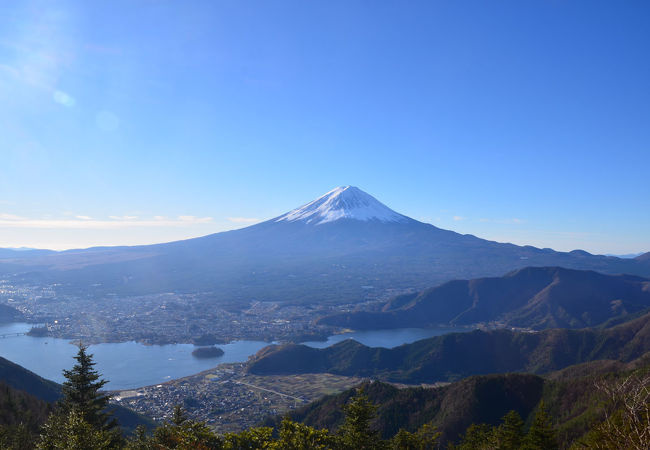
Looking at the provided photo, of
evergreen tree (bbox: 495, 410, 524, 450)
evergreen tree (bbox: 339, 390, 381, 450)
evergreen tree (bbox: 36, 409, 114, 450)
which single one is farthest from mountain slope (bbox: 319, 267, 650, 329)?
evergreen tree (bbox: 36, 409, 114, 450)

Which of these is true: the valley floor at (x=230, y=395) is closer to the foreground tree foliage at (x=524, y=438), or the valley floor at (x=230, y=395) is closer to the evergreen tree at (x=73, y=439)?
the foreground tree foliage at (x=524, y=438)

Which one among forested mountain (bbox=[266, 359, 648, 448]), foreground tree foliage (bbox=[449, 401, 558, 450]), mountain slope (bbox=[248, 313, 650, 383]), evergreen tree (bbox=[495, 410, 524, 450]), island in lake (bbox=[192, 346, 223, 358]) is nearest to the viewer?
foreground tree foliage (bbox=[449, 401, 558, 450])

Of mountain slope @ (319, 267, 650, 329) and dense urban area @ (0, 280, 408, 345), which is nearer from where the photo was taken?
dense urban area @ (0, 280, 408, 345)

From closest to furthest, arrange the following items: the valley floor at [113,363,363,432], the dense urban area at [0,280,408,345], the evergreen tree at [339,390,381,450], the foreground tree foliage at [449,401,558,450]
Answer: the evergreen tree at [339,390,381,450] → the foreground tree foliage at [449,401,558,450] → the valley floor at [113,363,363,432] → the dense urban area at [0,280,408,345]

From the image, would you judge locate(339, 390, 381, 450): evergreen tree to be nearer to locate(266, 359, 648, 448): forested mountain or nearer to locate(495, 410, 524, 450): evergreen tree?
locate(495, 410, 524, 450): evergreen tree

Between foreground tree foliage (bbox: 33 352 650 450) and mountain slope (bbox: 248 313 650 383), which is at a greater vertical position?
foreground tree foliage (bbox: 33 352 650 450)

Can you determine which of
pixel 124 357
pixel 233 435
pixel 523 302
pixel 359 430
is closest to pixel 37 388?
pixel 124 357
